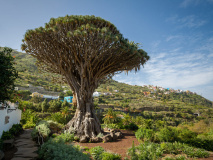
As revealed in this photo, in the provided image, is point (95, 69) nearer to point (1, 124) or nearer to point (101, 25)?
point (101, 25)

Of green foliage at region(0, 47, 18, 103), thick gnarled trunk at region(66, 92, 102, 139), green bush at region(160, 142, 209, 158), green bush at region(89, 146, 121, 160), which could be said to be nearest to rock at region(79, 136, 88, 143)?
thick gnarled trunk at region(66, 92, 102, 139)

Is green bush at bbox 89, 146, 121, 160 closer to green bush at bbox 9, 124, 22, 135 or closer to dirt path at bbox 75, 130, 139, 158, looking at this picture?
dirt path at bbox 75, 130, 139, 158

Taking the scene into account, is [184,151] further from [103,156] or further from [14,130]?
[14,130]

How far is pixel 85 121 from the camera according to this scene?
9695 millimetres

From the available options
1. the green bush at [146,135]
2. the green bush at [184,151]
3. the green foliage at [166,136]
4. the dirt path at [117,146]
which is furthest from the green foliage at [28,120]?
the green bush at [184,151]

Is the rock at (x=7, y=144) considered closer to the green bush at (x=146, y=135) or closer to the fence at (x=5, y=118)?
the fence at (x=5, y=118)

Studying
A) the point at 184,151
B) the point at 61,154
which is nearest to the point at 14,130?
the point at 61,154

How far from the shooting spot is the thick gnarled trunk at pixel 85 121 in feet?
30.9

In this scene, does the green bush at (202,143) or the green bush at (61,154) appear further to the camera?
the green bush at (202,143)

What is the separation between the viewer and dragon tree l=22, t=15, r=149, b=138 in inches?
351

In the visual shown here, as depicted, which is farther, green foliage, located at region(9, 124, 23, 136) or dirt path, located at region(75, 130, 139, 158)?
green foliage, located at region(9, 124, 23, 136)

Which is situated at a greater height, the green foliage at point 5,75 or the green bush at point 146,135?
the green foliage at point 5,75

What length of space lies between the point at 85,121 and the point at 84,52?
194 inches

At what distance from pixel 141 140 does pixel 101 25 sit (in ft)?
27.4
